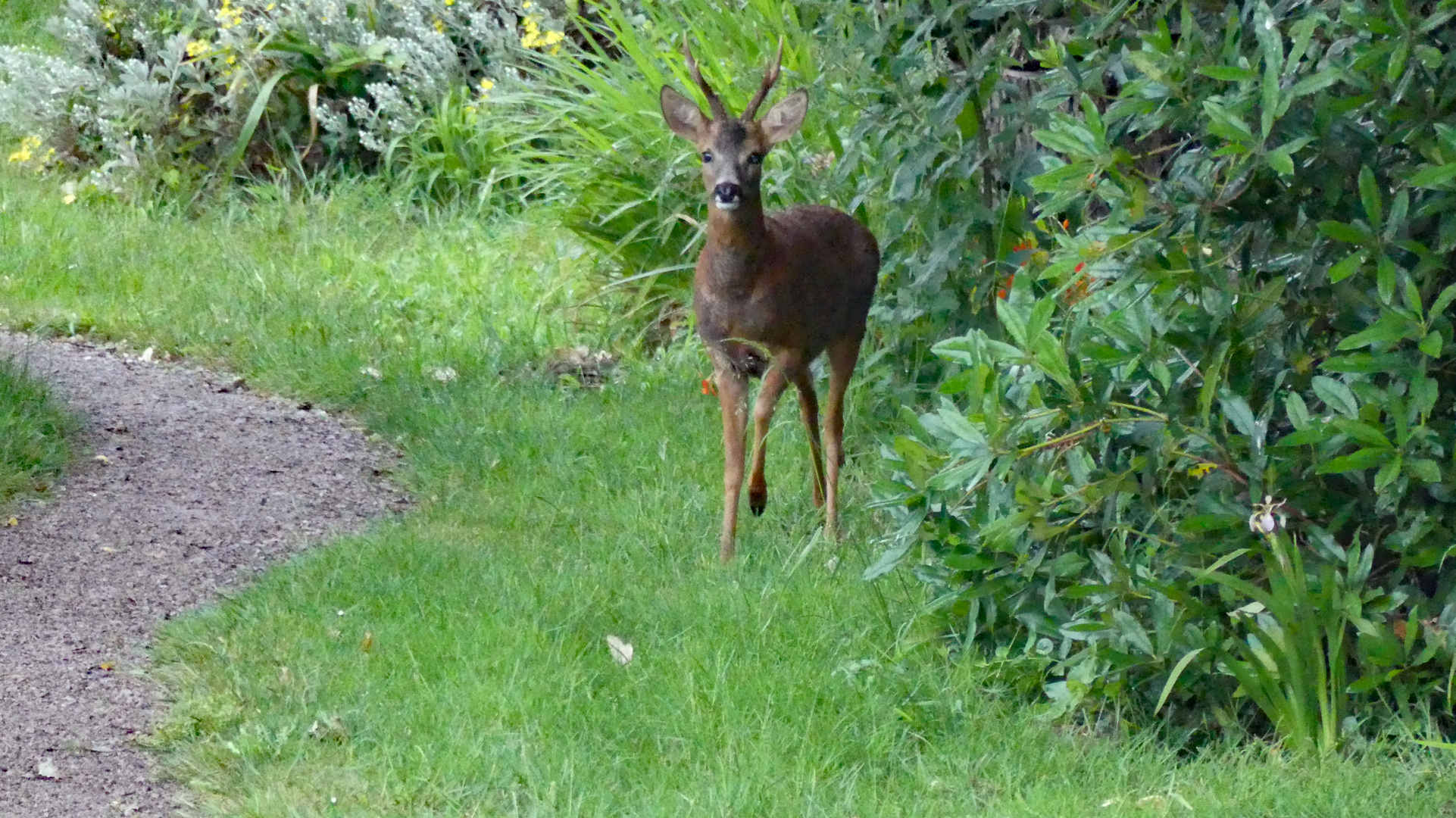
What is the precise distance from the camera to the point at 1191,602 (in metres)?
4.29

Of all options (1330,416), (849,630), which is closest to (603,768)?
(849,630)

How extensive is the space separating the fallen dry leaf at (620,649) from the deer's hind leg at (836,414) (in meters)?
1.17

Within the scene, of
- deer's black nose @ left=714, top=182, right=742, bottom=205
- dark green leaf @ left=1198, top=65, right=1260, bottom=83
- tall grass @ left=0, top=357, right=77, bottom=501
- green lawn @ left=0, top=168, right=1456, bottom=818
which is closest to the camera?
dark green leaf @ left=1198, top=65, right=1260, bottom=83

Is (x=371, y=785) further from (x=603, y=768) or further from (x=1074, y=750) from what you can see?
(x=1074, y=750)

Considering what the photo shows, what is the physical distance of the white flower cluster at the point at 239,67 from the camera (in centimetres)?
1126

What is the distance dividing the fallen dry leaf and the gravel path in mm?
1251

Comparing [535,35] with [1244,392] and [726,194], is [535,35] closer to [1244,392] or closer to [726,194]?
[726,194]

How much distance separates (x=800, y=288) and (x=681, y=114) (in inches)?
28.5

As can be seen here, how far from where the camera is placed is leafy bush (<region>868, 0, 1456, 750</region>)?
3912 millimetres

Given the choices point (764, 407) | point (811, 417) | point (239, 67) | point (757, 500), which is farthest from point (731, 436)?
point (239, 67)

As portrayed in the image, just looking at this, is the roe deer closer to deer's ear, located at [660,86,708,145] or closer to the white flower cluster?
deer's ear, located at [660,86,708,145]

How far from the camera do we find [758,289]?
5.82 m

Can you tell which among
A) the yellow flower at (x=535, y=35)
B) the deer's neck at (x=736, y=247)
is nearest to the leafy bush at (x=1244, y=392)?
the deer's neck at (x=736, y=247)

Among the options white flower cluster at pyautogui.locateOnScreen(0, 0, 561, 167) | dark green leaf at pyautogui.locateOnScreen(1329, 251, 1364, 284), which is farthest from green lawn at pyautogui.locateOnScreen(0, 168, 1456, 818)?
white flower cluster at pyautogui.locateOnScreen(0, 0, 561, 167)
